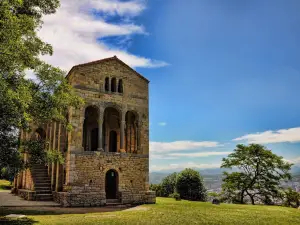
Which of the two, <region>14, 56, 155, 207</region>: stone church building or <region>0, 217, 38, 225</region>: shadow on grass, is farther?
<region>14, 56, 155, 207</region>: stone church building

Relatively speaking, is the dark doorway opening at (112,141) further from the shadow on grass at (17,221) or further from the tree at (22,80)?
the shadow on grass at (17,221)

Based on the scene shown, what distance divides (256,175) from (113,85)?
19278 mm

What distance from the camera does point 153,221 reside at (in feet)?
42.2

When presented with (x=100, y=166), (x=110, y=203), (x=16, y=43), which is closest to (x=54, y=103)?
(x=16, y=43)

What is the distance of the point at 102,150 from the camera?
20.7m

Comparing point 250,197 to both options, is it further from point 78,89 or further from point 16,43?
point 16,43

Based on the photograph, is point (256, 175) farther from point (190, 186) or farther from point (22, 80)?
point (22, 80)

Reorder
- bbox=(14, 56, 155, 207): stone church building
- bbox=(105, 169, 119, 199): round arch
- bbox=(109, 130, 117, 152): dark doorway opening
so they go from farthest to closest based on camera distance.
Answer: bbox=(109, 130, 117, 152): dark doorway opening, bbox=(105, 169, 119, 199): round arch, bbox=(14, 56, 155, 207): stone church building

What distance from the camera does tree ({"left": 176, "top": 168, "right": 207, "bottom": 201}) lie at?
28272mm

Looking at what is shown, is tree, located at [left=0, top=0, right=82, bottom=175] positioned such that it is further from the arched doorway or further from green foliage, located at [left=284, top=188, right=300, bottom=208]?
green foliage, located at [left=284, top=188, right=300, bottom=208]

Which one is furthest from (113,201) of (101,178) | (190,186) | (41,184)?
(190,186)

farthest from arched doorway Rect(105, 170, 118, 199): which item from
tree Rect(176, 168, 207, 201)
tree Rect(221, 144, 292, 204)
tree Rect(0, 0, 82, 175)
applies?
tree Rect(221, 144, 292, 204)

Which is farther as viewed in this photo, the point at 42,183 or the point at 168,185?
the point at 168,185

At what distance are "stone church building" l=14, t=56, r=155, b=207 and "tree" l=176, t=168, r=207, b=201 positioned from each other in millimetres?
7492
